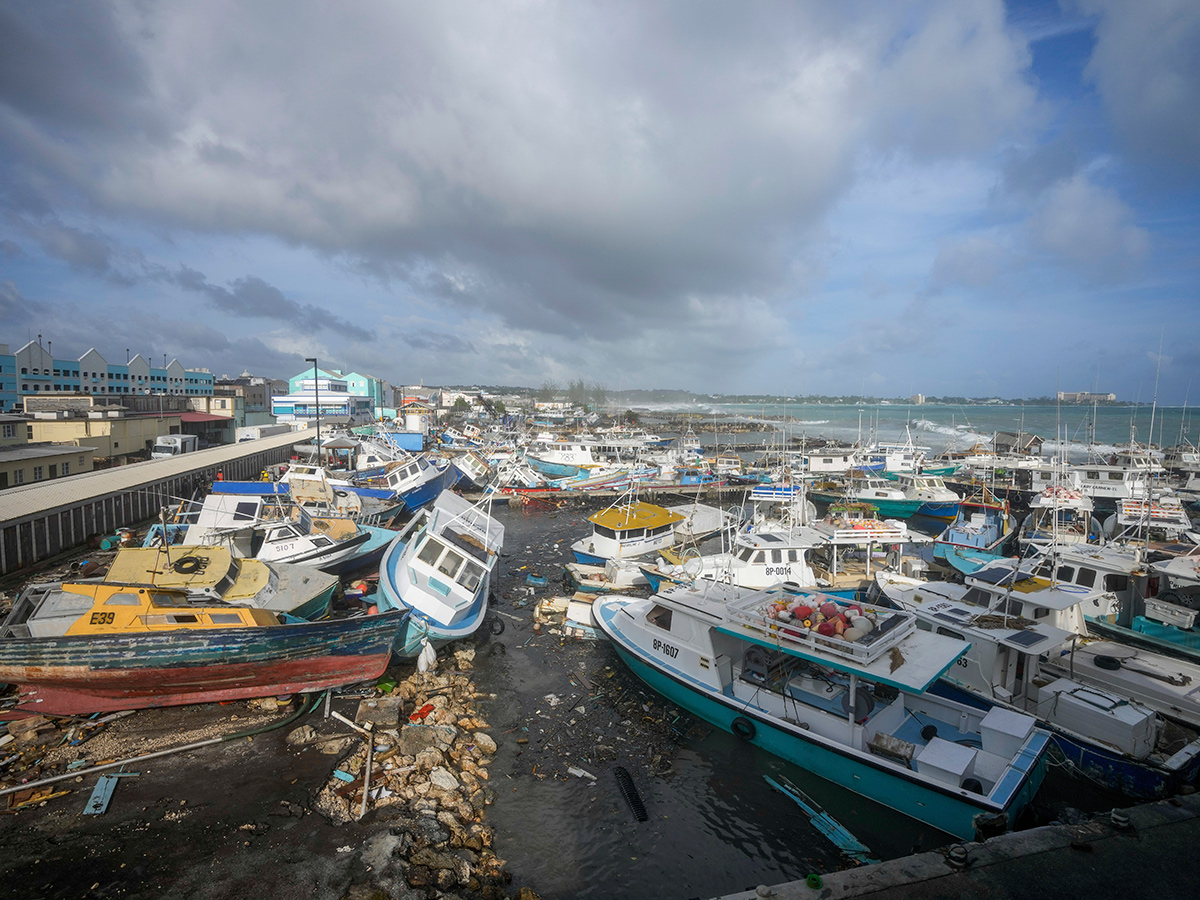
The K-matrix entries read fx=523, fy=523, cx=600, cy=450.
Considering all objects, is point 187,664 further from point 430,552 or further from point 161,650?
point 430,552

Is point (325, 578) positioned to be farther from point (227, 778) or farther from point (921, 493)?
point (921, 493)

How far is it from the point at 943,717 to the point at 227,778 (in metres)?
12.1

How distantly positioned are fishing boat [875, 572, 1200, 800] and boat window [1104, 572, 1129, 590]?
416 cm

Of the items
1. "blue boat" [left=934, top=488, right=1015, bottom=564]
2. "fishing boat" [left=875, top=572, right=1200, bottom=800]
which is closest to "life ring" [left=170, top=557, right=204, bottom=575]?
"fishing boat" [left=875, top=572, right=1200, bottom=800]

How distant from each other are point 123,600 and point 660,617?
10.9 metres

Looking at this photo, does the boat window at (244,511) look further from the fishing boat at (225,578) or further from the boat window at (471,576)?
the boat window at (471,576)

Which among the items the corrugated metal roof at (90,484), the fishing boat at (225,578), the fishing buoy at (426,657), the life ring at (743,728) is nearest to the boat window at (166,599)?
the fishing boat at (225,578)

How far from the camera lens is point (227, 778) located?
831 centimetres

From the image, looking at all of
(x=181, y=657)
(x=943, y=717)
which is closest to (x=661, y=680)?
(x=943, y=717)

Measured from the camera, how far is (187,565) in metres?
11.7

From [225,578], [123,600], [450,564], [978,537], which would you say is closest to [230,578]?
[225,578]

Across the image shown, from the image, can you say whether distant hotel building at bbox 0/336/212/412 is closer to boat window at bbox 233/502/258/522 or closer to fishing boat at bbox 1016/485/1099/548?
boat window at bbox 233/502/258/522

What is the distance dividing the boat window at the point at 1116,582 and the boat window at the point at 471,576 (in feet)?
54.4

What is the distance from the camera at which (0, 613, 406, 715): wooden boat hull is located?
31.0ft
